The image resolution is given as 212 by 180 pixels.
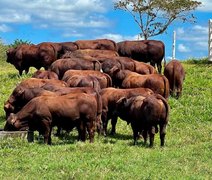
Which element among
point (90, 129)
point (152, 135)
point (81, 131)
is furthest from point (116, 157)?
point (81, 131)

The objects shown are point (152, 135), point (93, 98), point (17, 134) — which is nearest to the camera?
point (17, 134)

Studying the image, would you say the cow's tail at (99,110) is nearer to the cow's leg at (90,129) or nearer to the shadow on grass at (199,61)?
the cow's leg at (90,129)

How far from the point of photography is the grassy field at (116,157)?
10156mm

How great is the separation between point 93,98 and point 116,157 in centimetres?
265

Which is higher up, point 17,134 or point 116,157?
point 17,134

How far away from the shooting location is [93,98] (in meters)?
13.9

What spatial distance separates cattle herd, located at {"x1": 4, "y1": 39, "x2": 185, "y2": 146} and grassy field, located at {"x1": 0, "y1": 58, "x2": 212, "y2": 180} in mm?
503

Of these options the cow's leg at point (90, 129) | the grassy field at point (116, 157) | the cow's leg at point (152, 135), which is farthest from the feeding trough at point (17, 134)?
the cow's leg at point (152, 135)

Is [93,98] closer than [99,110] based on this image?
Yes

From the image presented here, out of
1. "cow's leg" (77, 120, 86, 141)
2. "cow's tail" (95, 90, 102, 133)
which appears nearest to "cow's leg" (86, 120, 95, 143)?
"cow's leg" (77, 120, 86, 141)

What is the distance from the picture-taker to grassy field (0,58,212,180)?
10.2 m

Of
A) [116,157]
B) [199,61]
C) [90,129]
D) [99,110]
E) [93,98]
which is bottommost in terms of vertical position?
[116,157]

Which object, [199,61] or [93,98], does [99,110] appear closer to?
[93,98]

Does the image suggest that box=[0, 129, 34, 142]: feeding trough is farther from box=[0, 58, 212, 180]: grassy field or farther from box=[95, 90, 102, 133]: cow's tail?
box=[95, 90, 102, 133]: cow's tail
